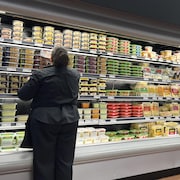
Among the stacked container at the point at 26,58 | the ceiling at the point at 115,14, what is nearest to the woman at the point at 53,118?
the ceiling at the point at 115,14

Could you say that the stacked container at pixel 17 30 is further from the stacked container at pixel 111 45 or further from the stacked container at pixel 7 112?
the stacked container at pixel 111 45

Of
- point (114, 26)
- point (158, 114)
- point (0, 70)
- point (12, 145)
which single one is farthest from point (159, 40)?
point (158, 114)

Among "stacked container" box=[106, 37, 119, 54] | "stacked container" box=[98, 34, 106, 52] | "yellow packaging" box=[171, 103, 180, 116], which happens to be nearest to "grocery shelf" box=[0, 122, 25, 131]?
"stacked container" box=[98, 34, 106, 52]

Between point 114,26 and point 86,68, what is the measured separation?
1393 mm

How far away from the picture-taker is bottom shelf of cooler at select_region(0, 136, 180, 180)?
→ 2012mm

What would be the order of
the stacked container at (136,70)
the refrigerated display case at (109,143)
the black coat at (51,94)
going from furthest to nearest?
the stacked container at (136,70) → the refrigerated display case at (109,143) → the black coat at (51,94)

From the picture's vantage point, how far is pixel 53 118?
1934 mm

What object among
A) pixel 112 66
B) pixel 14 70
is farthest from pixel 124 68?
pixel 14 70

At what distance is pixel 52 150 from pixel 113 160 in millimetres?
762

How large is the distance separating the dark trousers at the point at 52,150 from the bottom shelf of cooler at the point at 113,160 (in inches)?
6.1

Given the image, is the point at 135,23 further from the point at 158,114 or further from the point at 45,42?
the point at 158,114

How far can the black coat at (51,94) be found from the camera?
6.31ft

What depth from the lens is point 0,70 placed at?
8.35ft

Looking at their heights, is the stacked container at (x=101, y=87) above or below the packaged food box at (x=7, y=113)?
above
